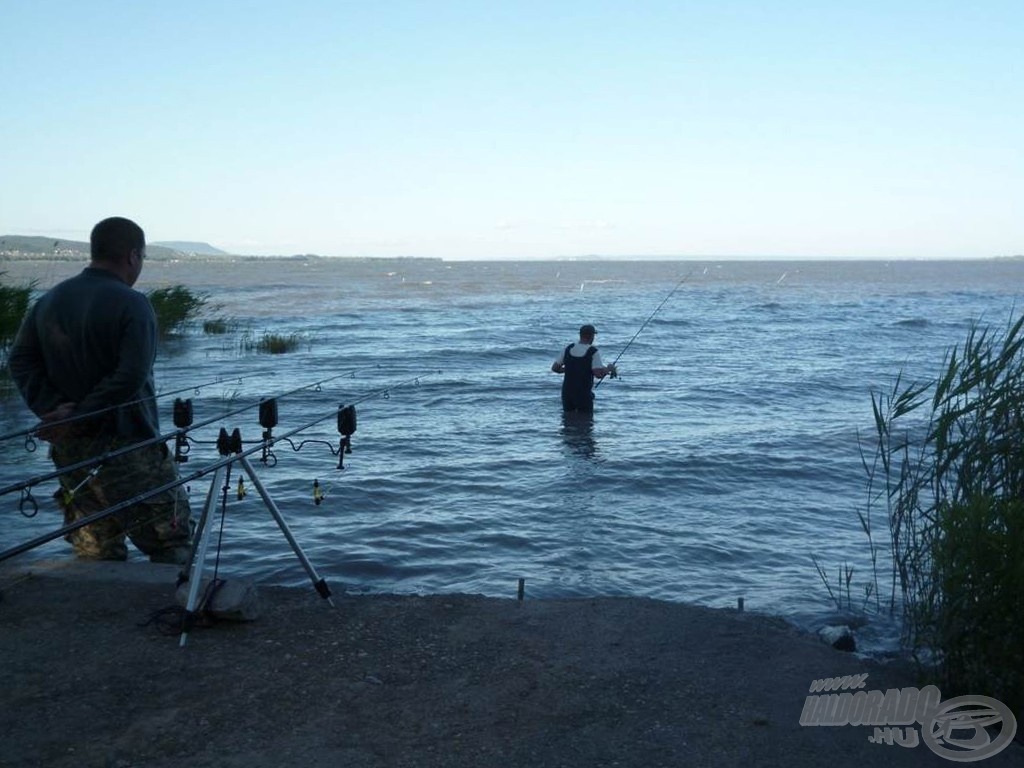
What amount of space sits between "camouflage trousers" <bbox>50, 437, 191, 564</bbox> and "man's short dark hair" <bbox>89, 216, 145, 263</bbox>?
957 millimetres

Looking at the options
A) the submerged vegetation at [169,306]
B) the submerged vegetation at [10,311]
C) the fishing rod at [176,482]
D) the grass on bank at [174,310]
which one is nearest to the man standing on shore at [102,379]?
the fishing rod at [176,482]

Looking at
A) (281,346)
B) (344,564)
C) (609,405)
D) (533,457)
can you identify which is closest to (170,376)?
(281,346)

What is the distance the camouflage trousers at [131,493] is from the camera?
5.27m

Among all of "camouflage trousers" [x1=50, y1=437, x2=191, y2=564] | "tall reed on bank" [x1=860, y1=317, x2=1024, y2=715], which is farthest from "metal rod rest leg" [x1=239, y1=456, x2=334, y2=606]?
"tall reed on bank" [x1=860, y1=317, x2=1024, y2=715]

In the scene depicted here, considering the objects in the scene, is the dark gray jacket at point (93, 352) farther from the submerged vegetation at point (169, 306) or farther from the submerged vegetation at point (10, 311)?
the submerged vegetation at point (169, 306)

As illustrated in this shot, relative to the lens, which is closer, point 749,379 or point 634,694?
point 634,694

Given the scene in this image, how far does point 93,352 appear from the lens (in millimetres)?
5070

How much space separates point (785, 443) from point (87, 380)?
1047cm

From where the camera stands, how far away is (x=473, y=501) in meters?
10.2

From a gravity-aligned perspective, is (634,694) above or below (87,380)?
below

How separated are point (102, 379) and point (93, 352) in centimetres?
14

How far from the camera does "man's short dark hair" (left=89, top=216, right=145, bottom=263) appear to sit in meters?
5.09

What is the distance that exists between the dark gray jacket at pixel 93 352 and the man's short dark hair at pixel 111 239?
86 mm

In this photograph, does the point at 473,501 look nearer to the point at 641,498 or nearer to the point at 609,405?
the point at 641,498
